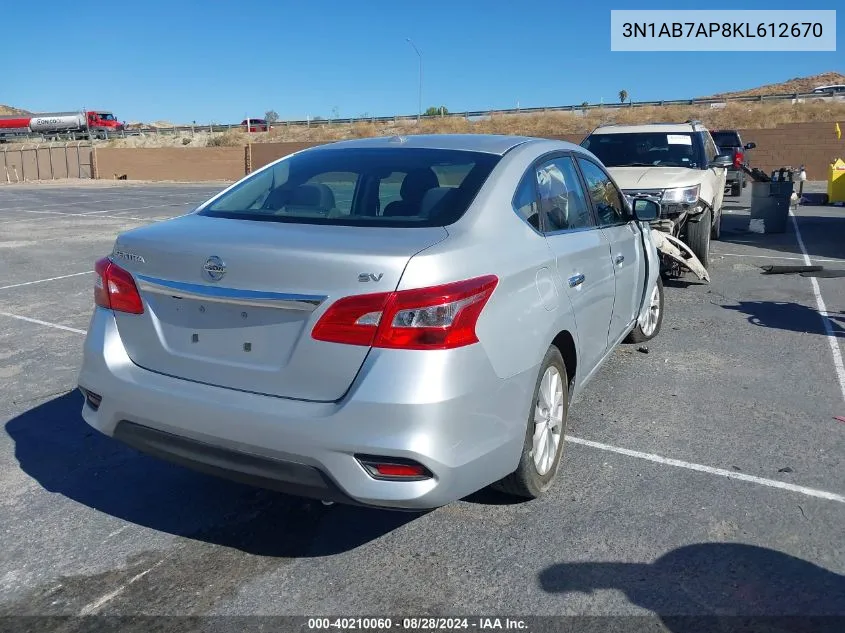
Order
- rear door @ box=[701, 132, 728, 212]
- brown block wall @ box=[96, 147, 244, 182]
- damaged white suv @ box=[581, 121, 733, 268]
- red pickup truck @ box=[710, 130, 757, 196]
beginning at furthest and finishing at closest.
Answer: brown block wall @ box=[96, 147, 244, 182], red pickup truck @ box=[710, 130, 757, 196], rear door @ box=[701, 132, 728, 212], damaged white suv @ box=[581, 121, 733, 268]

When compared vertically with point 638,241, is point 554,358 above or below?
below

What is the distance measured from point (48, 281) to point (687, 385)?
25.2 feet

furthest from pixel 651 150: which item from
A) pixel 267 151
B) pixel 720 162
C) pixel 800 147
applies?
pixel 267 151

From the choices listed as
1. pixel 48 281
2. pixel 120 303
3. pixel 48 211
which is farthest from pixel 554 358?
pixel 48 211

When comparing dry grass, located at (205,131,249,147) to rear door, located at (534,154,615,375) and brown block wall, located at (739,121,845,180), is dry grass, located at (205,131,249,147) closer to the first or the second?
brown block wall, located at (739,121,845,180)

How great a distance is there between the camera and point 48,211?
20.9 meters

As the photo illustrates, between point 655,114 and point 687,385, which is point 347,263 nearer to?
point 687,385

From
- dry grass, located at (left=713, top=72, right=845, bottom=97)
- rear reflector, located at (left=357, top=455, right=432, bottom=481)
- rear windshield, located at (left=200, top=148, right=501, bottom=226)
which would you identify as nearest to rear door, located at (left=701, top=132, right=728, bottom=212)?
rear windshield, located at (left=200, top=148, right=501, bottom=226)

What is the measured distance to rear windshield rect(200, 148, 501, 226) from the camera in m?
3.33

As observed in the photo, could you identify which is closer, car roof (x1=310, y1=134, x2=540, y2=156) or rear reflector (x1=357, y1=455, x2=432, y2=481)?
rear reflector (x1=357, y1=455, x2=432, y2=481)

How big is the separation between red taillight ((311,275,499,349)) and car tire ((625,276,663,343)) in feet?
12.3

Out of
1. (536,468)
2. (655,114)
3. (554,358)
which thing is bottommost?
(536,468)

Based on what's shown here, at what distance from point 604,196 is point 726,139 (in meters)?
18.9

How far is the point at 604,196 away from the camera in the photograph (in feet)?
16.2
